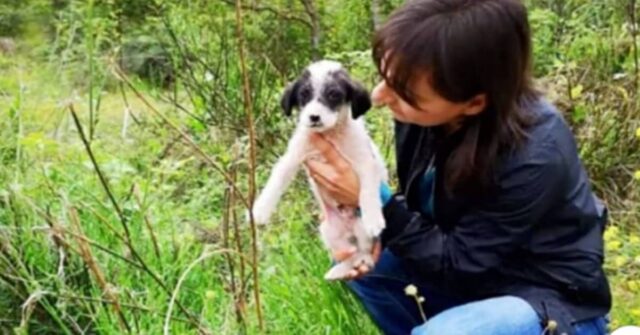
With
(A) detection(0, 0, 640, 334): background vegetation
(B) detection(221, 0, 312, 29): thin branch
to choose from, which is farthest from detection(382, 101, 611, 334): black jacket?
(B) detection(221, 0, 312, 29): thin branch

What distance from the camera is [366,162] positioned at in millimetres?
2396

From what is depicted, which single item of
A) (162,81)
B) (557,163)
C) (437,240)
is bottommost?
(162,81)

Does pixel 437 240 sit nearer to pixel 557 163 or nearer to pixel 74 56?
pixel 557 163

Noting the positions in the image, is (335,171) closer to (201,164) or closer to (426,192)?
(426,192)

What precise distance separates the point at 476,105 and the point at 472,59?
0.13 metres

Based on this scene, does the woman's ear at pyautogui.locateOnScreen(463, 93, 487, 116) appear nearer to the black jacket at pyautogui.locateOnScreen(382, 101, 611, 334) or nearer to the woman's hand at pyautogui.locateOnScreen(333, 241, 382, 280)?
the black jacket at pyautogui.locateOnScreen(382, 101, 611, 334)

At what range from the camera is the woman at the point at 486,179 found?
2.09m

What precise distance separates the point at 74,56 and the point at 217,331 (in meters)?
2.39

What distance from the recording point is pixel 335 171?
7.88 ft

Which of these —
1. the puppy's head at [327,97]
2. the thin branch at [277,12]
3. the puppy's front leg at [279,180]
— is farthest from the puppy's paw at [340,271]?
the thin branch at [277,12]

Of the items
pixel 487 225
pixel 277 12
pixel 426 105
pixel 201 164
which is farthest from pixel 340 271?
pixel 277 12

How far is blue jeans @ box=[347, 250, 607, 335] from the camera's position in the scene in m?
2.17

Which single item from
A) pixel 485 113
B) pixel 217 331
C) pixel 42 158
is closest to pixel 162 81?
pixel 42 158

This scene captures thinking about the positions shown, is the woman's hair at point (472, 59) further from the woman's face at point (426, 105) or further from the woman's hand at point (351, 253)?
the woman's hand at point (351, 253)
